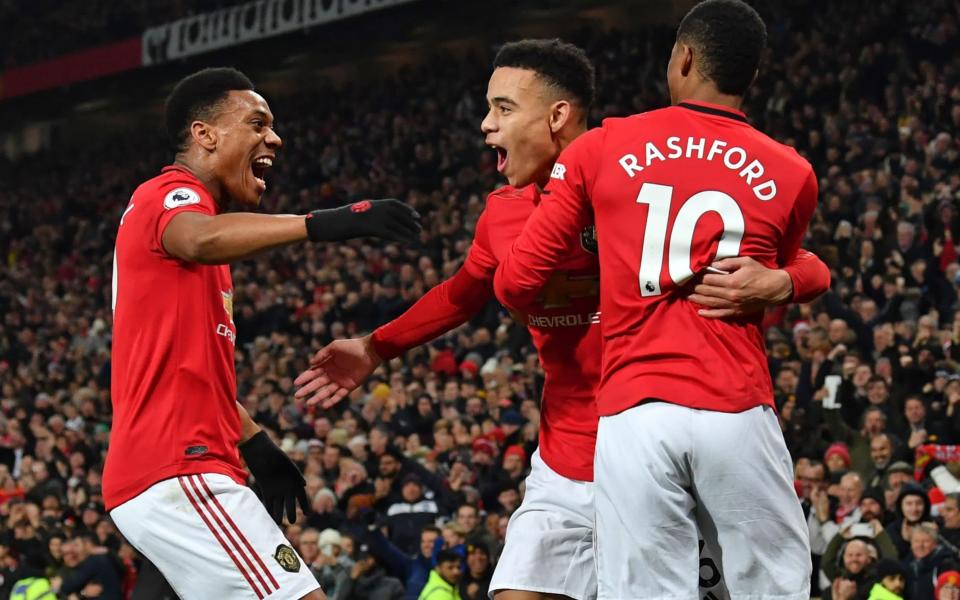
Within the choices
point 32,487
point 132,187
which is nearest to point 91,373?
point 32,487

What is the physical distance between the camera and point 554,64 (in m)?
4.38

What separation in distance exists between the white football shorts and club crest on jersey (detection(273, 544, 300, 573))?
960mm

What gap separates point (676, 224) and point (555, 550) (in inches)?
52.2

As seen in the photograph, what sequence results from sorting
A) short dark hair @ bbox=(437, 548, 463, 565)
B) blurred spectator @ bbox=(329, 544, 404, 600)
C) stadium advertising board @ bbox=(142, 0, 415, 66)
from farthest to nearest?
stadium advertising board @ bbox=(142, 0, 415, 66) < blurred spectator @ bbox=(329, 544, 404, 600) < short dark hair @ bbox=(437, 548, 463, 565)

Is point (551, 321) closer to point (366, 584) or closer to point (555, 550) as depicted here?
point (555, 550)

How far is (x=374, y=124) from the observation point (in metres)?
24.5

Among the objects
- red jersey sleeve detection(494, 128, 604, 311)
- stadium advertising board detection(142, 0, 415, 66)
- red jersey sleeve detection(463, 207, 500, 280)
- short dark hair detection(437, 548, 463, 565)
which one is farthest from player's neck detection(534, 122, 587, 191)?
stadium advertising board detection(142, 0, 415, 66)

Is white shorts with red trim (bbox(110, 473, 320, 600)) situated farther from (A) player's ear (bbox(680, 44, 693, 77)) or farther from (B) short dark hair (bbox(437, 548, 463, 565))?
(B) short dark hair (bbox(437, 548, 463, 565))

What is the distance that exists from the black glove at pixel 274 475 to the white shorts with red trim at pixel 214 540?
58cm

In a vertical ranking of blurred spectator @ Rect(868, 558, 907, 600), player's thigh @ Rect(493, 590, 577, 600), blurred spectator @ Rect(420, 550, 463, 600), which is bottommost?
blurred spectator @ Rect(420, 550, 463, 600)

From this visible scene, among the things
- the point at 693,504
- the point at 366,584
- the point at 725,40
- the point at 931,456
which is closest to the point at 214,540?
the point at 693,504

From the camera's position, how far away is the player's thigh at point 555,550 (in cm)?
417

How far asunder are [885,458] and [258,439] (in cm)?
577

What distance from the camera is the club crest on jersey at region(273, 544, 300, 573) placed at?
12.5 ft
